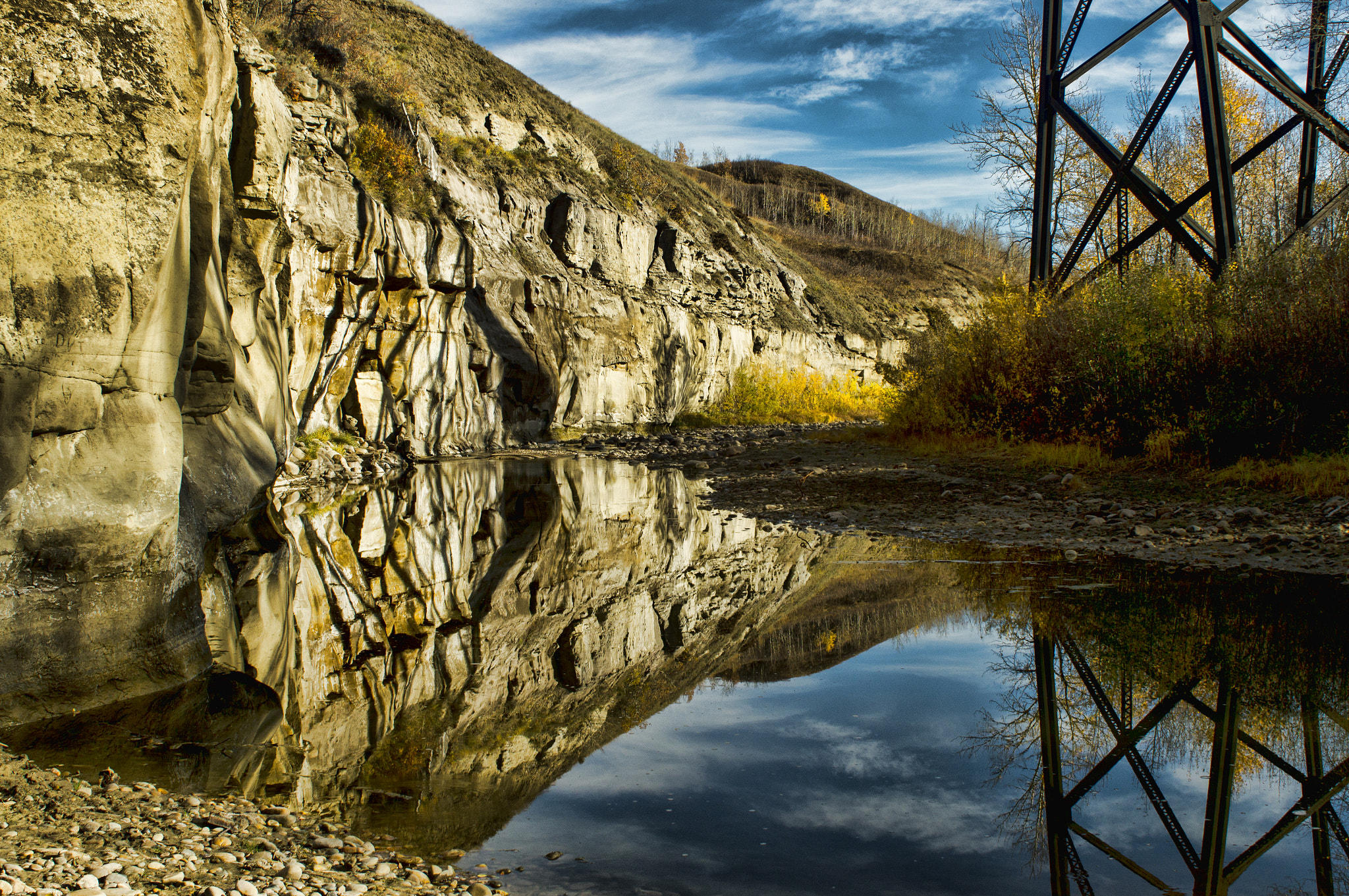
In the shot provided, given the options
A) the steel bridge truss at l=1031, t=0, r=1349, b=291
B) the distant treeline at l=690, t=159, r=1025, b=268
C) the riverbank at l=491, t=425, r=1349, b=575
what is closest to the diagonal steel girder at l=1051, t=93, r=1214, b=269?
the steel bridge truss at l=1031, t=0, r=1349, b=291

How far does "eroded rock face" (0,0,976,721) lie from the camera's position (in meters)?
4.58

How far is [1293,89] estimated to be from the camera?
39.9 ft

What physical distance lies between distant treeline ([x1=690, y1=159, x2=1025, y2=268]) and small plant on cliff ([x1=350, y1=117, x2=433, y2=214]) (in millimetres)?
61291

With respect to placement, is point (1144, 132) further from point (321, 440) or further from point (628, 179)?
point (628, 179)

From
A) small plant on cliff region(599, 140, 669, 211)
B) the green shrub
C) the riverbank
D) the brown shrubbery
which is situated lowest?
the riverbank

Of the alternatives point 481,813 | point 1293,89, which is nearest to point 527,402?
point 1293,89

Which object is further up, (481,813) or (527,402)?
(527,402)

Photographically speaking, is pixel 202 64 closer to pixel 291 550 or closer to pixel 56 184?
pixel 56 184

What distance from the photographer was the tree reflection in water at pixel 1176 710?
2951 mm

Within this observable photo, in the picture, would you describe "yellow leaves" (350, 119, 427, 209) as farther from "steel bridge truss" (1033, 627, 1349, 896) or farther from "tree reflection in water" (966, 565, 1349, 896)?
"steel bridge truss" (1033, 627, 1349, 896)

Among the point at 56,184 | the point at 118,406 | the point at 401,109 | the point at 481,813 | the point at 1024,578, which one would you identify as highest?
the point at 401,109

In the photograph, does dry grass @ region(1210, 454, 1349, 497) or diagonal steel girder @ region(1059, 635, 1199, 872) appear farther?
dry grass @ region(1210, 454, 1349, 497)

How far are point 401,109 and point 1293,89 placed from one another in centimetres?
2297

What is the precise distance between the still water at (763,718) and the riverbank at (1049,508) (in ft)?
3.16
